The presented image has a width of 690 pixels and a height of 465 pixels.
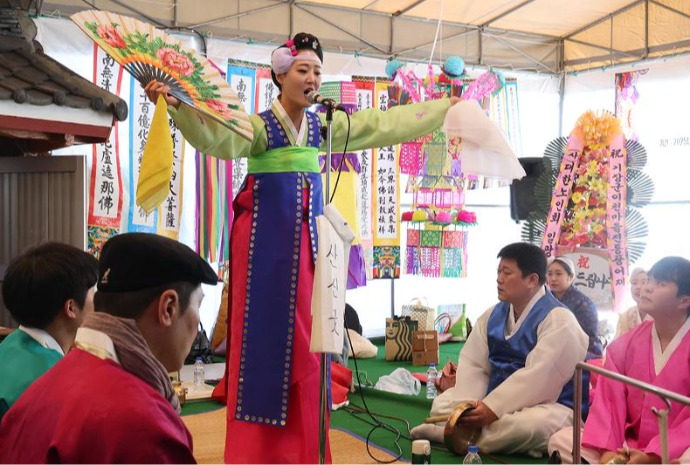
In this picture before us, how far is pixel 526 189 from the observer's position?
762 centimetres

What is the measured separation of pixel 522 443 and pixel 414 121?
5.22ft

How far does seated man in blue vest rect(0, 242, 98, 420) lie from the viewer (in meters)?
2.26

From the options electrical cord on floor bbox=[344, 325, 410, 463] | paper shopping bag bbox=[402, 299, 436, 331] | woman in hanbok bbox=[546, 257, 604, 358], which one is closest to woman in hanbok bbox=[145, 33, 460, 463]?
electrical cord on floor bbox=[344, 325, 410, 463]

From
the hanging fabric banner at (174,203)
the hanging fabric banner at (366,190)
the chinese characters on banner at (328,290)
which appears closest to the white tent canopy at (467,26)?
the hanging fabric banner at (366,190)

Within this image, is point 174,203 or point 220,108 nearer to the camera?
point 220,108

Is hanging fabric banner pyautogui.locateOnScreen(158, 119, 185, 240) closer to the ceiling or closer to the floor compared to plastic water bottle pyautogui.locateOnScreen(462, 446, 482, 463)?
closer to the ceiling

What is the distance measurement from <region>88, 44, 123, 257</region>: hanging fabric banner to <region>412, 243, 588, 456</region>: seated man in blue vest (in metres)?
3.22

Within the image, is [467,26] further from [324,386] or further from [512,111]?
[324,386]

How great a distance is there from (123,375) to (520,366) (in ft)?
9.33

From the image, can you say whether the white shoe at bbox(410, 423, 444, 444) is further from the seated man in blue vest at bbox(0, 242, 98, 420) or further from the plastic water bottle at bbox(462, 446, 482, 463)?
the seated man in blue vest at bbox(0, 242, 98, 420)

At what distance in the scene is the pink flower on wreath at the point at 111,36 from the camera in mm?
2559

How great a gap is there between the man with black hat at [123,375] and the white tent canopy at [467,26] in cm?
555

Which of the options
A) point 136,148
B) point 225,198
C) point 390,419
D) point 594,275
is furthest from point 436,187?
point 390,419

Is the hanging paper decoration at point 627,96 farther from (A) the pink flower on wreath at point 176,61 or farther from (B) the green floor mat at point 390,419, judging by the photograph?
(A) the pink flower on wreath at point 176,61
